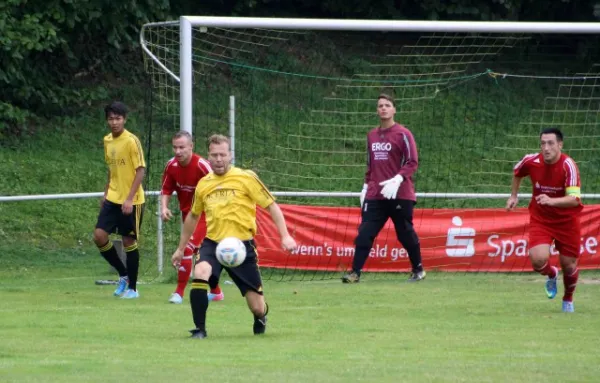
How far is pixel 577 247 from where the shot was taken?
1149 cm

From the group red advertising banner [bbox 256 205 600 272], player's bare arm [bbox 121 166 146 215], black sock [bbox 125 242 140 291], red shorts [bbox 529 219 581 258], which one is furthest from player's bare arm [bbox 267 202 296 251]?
red advertising banner [bbox 256 205 600 272]

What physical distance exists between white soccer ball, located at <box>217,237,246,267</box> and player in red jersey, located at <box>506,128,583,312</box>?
3.28 meters

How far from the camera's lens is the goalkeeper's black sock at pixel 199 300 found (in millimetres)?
9250

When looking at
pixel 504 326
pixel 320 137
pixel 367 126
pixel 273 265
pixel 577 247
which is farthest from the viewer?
pixel 367 126

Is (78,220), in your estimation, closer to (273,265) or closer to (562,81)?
(273,265)

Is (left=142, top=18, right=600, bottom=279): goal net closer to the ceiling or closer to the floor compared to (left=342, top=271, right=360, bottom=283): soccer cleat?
closer to the ceiling

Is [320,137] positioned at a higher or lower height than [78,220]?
higher

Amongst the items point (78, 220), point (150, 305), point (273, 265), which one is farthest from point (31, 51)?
point (150, 305)

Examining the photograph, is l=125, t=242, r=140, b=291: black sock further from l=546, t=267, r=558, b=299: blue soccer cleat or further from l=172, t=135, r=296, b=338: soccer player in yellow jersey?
l=546, t=267, r=558, b=299: blue soccer cleat

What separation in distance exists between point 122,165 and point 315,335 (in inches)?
153

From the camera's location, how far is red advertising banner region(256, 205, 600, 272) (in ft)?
51.4

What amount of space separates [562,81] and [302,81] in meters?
4.27

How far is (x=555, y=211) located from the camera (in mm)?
11477

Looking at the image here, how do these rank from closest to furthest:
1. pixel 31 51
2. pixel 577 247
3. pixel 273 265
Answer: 1. pixel 577 247
2. pixel 273 265
3. pixel 31 51
